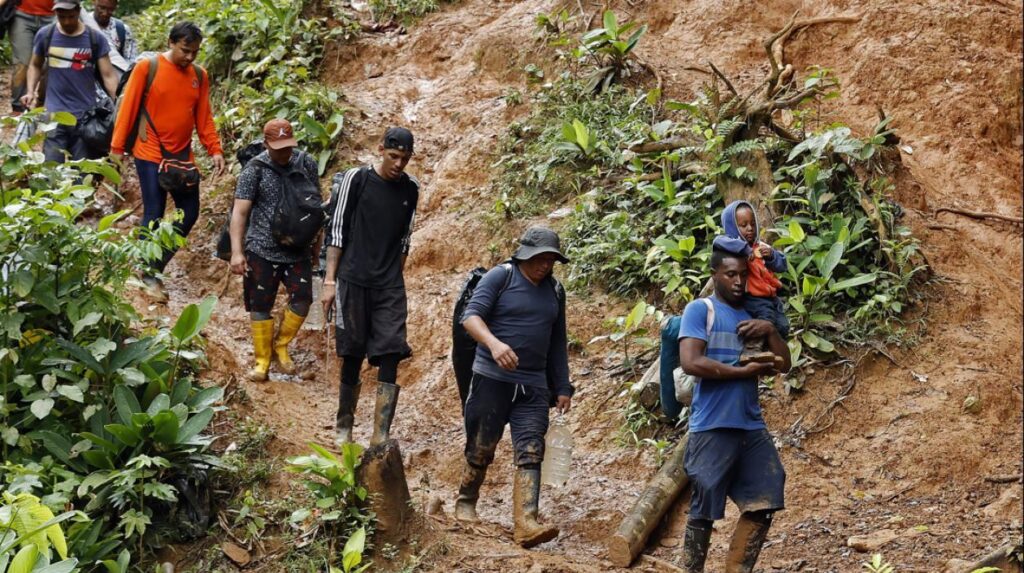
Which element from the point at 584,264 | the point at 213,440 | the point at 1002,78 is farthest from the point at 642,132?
the point at 213,440

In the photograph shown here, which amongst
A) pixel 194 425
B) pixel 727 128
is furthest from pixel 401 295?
pixel 727 128

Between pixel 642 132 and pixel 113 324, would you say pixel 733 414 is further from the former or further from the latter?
pixel 642 132

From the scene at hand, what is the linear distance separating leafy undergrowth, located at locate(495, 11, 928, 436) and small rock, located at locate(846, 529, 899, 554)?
1.43 metres

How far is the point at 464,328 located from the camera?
6836mm

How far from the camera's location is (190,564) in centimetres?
686

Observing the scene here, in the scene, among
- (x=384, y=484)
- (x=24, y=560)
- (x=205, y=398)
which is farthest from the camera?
(x=205, y=398)

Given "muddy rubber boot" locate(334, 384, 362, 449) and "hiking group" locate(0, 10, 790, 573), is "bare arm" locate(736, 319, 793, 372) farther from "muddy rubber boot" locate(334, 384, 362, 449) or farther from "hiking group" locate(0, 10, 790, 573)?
"muddy rubber boot" locate(334, 384, 362, 449)

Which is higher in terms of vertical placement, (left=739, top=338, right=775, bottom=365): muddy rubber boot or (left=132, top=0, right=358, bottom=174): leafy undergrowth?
(left=132, top=0, right=358, bottom=174): leafy undergrowth

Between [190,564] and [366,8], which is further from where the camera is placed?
[366,8]

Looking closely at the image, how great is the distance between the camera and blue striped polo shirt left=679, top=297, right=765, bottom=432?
19.2 ft

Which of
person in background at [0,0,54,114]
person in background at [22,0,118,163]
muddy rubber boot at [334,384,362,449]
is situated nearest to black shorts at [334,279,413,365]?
muddy rubber boot at [334,384,362,449]

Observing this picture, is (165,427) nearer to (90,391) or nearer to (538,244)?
(90,391)

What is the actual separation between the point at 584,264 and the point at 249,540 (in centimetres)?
391

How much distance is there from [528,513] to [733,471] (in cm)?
133
